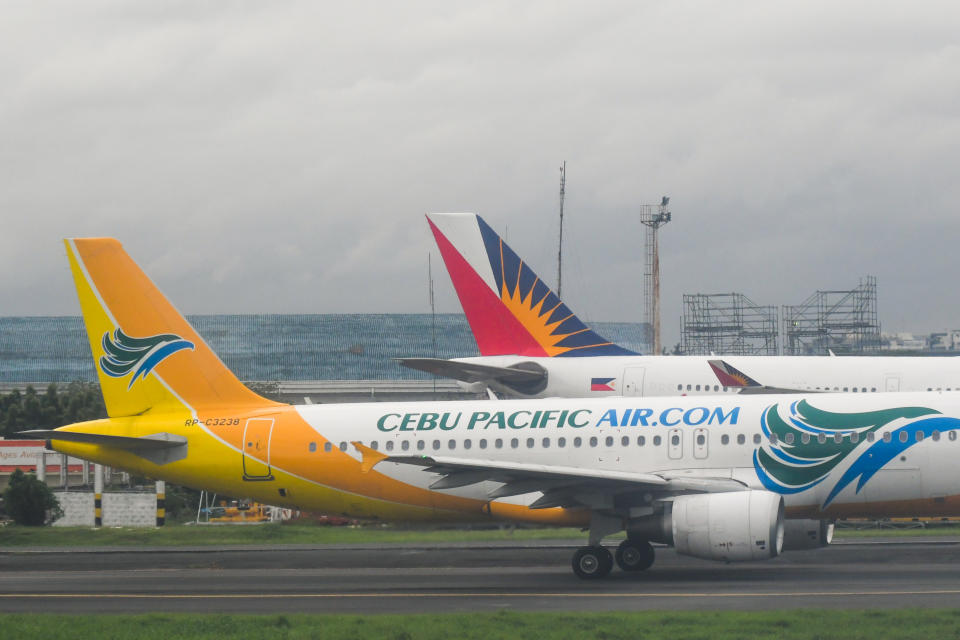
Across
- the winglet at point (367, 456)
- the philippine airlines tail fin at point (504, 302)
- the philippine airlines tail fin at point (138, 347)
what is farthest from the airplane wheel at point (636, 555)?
the philippine airlines tail fin at point (504, 302)

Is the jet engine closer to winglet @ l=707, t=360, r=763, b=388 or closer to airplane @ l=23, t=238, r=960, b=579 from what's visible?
airplane @ l=23, t=238, r=960, b=579

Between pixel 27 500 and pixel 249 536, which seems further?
pixel 27 500

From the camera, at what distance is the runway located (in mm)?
19609

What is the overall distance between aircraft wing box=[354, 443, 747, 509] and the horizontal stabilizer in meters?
5.33

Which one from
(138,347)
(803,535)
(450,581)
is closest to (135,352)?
(138,347)

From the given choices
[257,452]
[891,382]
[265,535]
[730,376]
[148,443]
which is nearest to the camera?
[257,452]

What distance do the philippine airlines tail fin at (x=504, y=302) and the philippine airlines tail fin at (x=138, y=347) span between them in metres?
13.4

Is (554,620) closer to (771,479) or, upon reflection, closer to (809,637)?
(809,637)

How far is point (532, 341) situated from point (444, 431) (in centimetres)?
1379

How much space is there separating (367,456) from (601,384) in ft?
46.2

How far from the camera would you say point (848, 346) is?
104 meters

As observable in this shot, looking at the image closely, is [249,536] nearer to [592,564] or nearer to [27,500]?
[27,500]

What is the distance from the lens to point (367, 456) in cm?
2497

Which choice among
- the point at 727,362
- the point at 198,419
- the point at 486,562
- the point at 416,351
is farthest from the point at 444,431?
the point at 416,351
